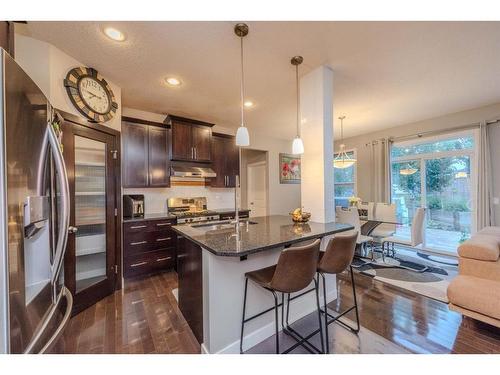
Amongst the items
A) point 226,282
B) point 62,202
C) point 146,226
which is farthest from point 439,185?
point 62,202

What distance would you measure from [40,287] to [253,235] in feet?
4.19

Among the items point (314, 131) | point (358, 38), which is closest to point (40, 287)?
point (314, 131)

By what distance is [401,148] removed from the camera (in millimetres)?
4602

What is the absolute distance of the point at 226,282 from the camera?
159cm

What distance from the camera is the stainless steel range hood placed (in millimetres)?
3493

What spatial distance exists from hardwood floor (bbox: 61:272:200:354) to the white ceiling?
2443mm

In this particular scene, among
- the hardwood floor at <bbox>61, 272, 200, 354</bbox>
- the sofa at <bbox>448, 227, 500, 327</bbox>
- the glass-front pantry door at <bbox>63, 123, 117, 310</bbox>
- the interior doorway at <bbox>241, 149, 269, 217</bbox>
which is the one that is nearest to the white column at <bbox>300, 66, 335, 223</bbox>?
the sofa at <bbox>448, 227, 500, 327</bbox>

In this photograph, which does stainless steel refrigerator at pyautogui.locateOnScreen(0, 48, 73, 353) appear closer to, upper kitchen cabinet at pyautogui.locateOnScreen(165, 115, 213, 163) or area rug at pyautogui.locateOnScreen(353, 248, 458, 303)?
upper kitchen cabinet at pyautogui.locateOnScreen(165, 115, 213, 163)

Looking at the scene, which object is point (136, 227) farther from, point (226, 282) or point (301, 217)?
point (301, 217)

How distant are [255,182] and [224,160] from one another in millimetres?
1872

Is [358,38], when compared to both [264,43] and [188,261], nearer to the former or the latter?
[264,43]

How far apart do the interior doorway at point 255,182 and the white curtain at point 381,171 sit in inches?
98.2

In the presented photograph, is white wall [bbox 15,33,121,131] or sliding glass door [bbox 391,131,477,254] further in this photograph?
sliding glass door [bbox 391,131,477,254]

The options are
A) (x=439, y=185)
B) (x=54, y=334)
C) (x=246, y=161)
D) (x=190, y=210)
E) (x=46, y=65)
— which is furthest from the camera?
(x=246, y=161)
